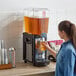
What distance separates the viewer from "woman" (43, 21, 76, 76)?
→ 1.66 m

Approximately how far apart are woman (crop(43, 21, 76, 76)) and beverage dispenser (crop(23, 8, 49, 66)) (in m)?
0.32

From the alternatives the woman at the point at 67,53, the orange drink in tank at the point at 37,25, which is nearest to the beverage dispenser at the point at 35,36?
the orange drink in tank at the point at 37,25

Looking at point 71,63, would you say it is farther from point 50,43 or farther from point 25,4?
point 25,4

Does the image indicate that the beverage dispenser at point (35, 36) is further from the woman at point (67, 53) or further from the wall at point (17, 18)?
the woman at point (67, 53)

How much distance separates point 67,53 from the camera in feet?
5.46

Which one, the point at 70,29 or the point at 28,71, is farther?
the point at 28,71

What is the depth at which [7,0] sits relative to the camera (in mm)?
2148

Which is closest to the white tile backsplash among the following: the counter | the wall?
the wall

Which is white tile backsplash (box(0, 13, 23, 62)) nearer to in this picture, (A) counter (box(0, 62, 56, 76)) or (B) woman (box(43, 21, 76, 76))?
(A) counter (box(0, 62, 56, 76))

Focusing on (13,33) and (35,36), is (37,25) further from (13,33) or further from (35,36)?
(13,33)

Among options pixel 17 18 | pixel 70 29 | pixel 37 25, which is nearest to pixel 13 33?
pixel 17 18

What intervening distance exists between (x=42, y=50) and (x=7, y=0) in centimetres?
64

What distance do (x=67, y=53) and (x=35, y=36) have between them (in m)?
0.45

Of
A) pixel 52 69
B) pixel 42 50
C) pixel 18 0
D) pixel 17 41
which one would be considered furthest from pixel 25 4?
pixel 52 69
